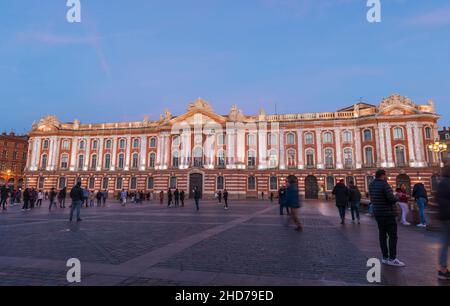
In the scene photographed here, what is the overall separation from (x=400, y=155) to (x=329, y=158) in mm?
10497

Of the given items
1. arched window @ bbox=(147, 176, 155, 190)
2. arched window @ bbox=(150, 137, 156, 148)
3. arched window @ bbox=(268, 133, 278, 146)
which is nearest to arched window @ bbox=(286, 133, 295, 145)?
arched window @ bbox=(268, 133, 278, 146)

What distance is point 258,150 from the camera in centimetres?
4828

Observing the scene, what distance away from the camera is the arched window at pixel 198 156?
48719mm

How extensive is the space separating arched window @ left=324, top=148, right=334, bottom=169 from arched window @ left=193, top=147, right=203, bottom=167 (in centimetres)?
2127

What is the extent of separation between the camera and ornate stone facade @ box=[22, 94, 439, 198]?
43.6 m

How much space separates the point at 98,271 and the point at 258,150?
43.8 m

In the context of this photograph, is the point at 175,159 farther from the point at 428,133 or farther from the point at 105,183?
the point at 428,133

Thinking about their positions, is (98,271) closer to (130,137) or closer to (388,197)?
(388,197)

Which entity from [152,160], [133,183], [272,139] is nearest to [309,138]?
[272,139]

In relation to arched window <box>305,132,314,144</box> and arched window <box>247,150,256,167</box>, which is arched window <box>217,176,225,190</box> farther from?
arched window <box>305,132,314,144</box>

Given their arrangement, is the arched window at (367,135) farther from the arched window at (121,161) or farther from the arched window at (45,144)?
the arched window at (45,144)

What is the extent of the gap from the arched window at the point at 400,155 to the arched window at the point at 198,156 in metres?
31.6

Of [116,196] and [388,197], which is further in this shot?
[116,196]
